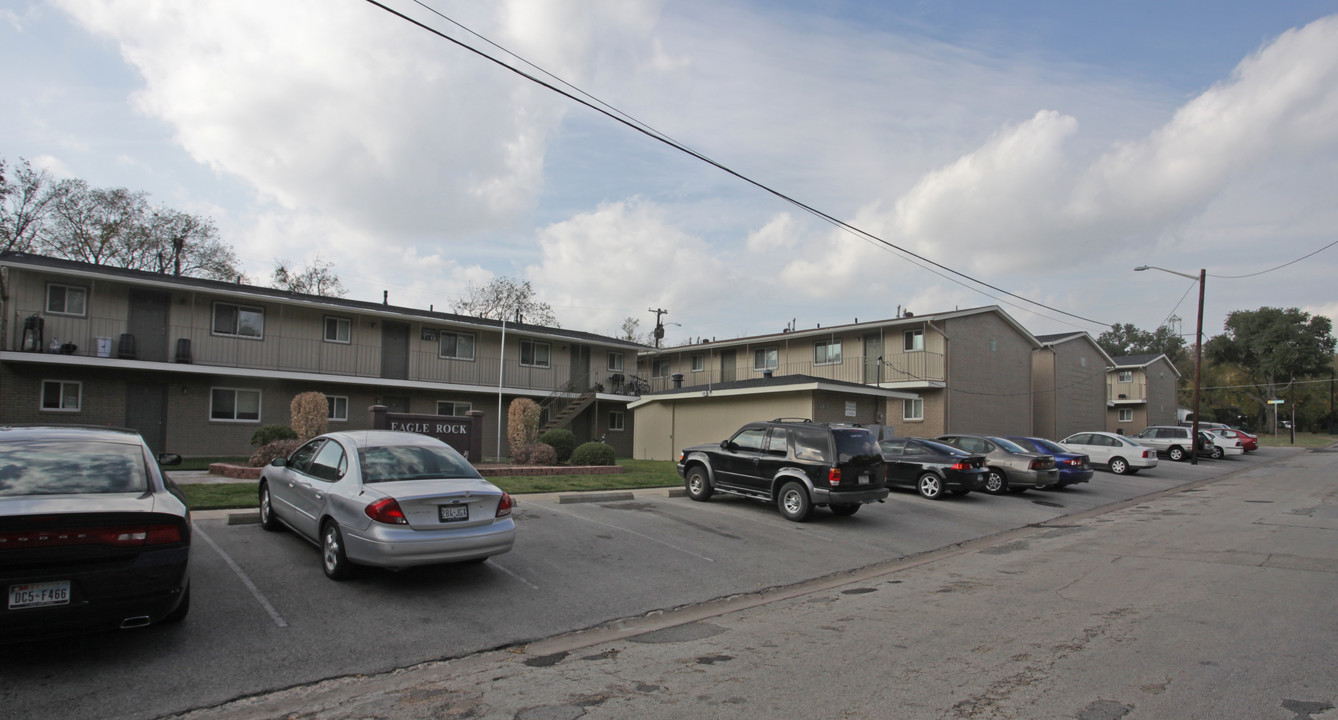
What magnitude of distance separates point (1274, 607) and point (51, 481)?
10.5m

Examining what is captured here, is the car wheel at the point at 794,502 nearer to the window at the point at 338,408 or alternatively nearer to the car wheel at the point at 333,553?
the car wheel at the point at 333,553

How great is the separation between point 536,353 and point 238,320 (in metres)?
11.1

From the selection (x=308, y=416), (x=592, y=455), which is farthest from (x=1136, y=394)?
(x=308, y=416)

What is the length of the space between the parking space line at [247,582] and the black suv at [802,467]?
8.20m

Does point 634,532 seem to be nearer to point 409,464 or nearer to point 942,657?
point 409,464

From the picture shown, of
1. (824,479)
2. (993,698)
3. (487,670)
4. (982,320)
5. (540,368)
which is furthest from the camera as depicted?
(982,320)

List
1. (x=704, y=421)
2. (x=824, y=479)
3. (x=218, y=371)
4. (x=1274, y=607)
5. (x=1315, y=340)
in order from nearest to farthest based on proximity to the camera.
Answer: (x=1274, y=607), (x=824, y=479), (x=218, y=371), (x=704, y=421), (x=1315, y=340)

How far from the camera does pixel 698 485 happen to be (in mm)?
14109

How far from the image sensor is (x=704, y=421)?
2612cm

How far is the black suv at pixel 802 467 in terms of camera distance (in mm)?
12133

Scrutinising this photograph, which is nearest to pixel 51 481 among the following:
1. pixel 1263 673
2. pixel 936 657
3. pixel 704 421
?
pixel 936 657

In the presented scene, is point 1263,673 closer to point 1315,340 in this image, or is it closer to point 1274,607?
point 1274,607

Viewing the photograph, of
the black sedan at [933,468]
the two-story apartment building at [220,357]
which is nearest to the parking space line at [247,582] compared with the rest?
the black sedan at [933,468]

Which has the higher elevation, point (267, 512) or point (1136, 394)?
point (1136, 394)
